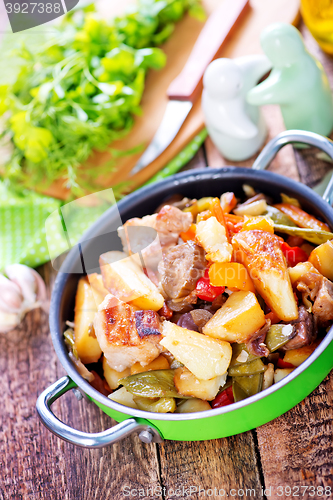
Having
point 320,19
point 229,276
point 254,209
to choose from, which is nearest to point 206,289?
point 229,276

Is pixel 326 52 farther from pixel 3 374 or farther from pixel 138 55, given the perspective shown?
pixel 3 374

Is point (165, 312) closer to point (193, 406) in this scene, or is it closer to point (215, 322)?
point (215, 322)

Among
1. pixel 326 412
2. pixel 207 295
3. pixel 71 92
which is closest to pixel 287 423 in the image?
pixel 326 412

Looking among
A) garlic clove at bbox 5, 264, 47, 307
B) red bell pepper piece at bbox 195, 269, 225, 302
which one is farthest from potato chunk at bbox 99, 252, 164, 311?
garlic clove at bbox 5, 264, 47, 307

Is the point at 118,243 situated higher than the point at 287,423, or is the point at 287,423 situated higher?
the point at 118,243

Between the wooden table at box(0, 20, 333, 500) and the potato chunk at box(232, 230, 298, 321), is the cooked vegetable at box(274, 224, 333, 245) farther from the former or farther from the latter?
the wooden table at box(0, 20, 333, 500)

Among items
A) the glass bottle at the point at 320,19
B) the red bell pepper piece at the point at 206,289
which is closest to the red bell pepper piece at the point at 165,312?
the red bell pepper piece at the point at 206,289
